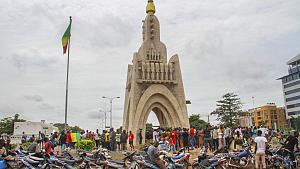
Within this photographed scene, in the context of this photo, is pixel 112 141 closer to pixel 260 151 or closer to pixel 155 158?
pixel 155 158

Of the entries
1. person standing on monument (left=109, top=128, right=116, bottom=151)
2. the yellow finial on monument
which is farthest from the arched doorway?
person standing on monument (left=109, top=128, right=116, bottom=151)

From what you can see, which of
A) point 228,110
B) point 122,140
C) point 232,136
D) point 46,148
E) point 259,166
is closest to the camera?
point 259,166

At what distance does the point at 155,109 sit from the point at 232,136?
844 inches

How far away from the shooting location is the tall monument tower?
39125mm

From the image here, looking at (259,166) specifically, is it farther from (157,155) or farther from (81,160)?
(81,160)

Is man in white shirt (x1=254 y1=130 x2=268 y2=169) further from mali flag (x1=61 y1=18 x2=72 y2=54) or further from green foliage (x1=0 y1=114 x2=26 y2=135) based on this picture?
green foliage (x1=0 y1=114 x2=26 y2=135)

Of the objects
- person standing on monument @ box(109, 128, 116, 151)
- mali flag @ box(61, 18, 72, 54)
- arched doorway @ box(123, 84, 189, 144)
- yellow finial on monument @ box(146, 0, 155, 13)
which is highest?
yellow finial on monument @ box(146, 0, 155, 13)

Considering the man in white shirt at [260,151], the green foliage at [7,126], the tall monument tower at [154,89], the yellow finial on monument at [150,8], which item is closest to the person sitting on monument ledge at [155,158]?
the man in white shirt at [260,151]

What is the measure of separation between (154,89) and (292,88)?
2560 inches

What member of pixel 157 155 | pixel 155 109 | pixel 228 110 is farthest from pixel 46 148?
pixel 228 110

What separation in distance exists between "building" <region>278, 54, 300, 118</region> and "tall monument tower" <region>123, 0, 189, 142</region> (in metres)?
58.5

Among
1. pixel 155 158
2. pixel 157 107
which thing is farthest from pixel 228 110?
pixel 155 158

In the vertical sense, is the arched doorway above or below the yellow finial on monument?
below

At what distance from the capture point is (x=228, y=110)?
6838cm
